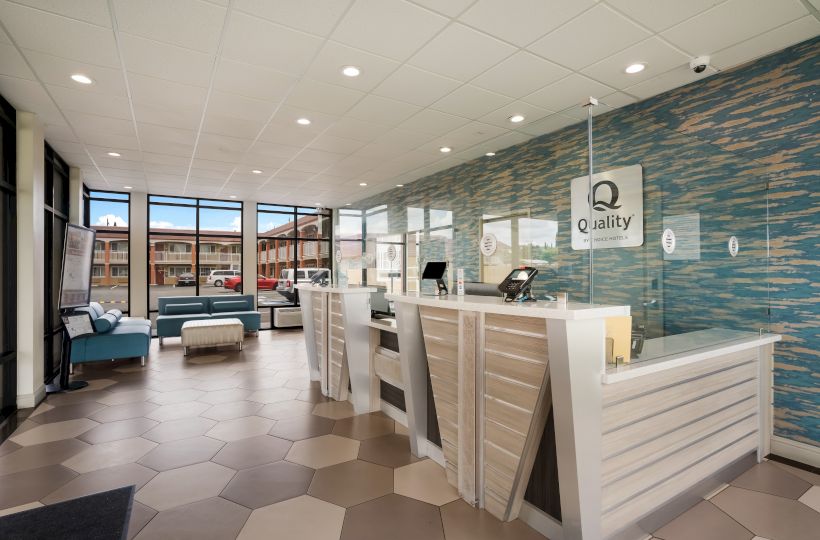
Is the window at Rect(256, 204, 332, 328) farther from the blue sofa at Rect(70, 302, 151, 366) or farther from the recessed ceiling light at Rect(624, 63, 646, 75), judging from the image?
the recessed ceiling light at Rect(624, 63, 646, 75)

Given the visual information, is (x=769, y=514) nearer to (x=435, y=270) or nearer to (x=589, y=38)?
(x=435, y=270)

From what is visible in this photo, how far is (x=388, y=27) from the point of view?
9.95 feet

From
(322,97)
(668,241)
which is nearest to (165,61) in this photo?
(322,97)

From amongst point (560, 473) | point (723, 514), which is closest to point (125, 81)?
point (560, 473)

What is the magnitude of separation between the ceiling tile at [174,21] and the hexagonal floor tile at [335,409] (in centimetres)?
364

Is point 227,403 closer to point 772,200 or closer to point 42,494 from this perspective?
point 42,494

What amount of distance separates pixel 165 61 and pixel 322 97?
1432mm

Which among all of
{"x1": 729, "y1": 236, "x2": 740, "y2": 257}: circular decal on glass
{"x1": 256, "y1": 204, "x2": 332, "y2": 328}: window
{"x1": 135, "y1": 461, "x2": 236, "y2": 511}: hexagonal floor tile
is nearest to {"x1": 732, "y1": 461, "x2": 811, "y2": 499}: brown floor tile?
{"x1": 729, "y1": 236, "x2": 740, "y2": 257}: circular decal on glass

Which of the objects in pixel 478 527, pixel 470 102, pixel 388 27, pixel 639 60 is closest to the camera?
pixel 478 527

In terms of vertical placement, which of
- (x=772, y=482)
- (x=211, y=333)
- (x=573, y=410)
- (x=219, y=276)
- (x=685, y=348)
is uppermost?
(x=219, y=276)

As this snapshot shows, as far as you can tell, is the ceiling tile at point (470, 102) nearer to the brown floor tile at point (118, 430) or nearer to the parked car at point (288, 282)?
the brown floor tile at point (118, 430)

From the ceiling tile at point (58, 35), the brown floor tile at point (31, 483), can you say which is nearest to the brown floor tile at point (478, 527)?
the brown floor tile at point (31, 483)

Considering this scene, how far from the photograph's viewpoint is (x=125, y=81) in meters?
3.83

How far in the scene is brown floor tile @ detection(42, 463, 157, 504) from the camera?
2711 mm
